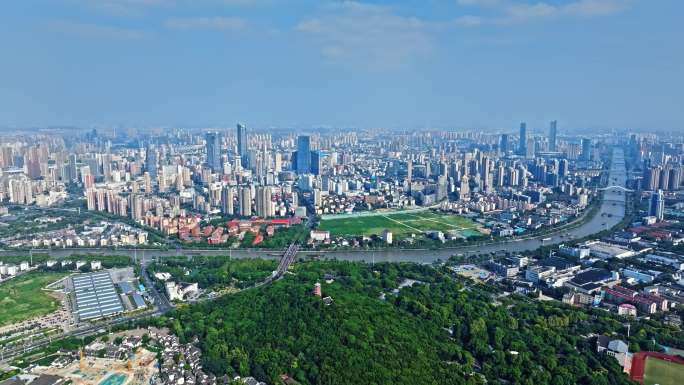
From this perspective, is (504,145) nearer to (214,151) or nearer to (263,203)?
(214,151)

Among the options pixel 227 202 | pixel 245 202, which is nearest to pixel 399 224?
pixel 245 202

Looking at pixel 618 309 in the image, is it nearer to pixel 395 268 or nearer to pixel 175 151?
pixel 395 268

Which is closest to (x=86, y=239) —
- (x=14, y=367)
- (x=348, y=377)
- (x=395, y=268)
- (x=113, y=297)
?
Answer: (x=113, y=297)

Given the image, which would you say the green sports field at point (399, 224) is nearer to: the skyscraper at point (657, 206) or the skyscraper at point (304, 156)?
the skyscraper at point (657, 206)

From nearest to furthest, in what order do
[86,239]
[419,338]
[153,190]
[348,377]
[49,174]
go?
[348,377] < [419,338] < [86,239] < [153,190] < [49,174]

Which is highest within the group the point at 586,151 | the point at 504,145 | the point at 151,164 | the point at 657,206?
the point at 504,145

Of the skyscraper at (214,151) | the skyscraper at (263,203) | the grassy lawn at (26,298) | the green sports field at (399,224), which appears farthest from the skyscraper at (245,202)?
the skyscraper at (214,151)

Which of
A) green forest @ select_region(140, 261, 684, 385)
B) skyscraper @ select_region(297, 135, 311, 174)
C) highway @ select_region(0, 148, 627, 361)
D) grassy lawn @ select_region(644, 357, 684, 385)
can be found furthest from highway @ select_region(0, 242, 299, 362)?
skyscraper @ select_region(297, 135, 311, 174)
